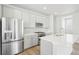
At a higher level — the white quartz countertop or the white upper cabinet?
the white upper cabinet

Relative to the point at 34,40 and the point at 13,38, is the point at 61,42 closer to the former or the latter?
the point at 34,40

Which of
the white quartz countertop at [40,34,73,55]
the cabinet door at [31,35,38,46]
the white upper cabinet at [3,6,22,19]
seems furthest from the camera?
the cabinet door at [31,35,38,46]

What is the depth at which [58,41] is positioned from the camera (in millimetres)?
1523

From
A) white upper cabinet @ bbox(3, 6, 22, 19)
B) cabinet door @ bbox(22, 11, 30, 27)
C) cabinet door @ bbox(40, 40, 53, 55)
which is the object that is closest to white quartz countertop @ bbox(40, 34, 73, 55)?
cabinet door @ bbox(40, 40, 53, 55)

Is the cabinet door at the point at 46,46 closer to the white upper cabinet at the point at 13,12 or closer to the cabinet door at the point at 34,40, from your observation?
the cabinet door at the point at 34,40

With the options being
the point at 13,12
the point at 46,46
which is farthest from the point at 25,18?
the point at 46,46

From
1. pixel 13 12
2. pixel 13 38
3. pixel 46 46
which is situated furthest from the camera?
pixel 13 38

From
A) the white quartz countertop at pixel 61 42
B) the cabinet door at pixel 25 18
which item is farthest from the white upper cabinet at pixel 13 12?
the white quartz countertop at pixel 61 42

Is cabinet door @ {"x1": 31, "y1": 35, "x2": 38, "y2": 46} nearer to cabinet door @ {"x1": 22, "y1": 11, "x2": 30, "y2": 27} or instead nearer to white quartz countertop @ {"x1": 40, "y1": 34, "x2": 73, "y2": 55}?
white quartz countertop @ {"x1": 40, "y1": 34, "x2": 73, "y2": 55}
